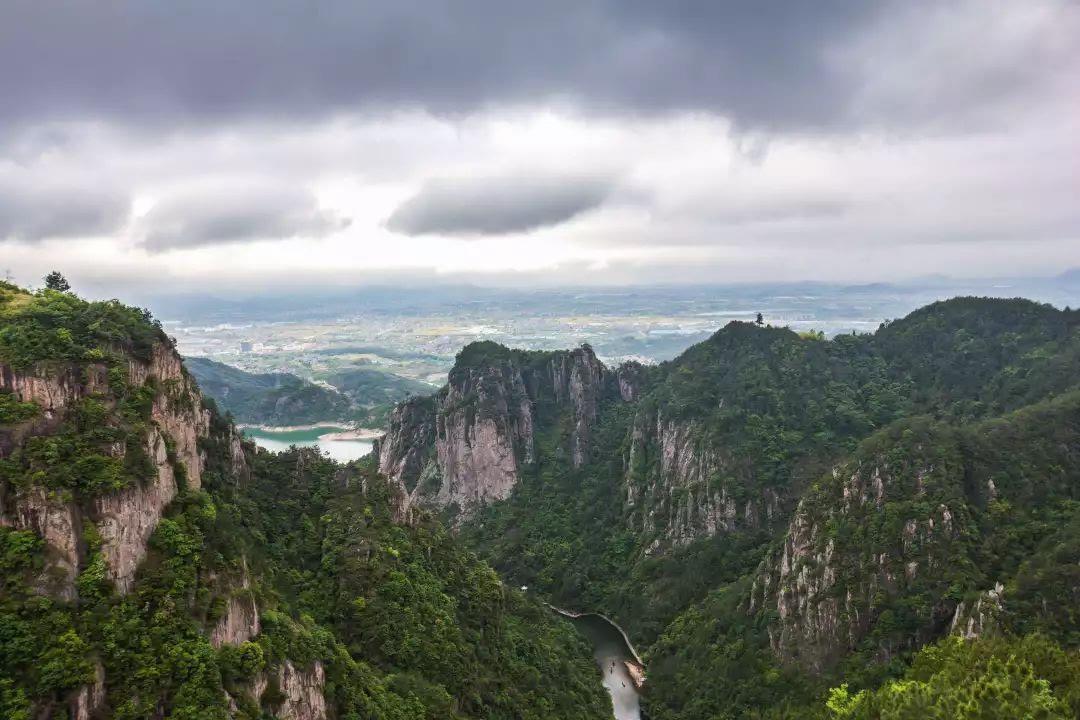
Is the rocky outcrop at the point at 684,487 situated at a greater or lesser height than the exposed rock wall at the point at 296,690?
lesser

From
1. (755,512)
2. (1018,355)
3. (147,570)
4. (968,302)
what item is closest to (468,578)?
(147,570)

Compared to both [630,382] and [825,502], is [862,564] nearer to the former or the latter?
[825,502]

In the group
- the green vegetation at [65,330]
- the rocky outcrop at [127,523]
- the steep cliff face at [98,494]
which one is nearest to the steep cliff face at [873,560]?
the steep cliff face at [98,494]

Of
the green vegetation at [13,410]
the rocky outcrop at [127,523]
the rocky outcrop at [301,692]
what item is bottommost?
the rocky outcrop at [301,692]

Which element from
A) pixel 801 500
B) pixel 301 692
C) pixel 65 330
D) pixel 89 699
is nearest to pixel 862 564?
pixel 801 500

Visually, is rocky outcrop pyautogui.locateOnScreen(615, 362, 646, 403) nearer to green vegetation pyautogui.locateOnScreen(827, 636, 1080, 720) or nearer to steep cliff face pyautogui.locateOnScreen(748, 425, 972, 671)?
steep cliff face pyautogui.locateOnScreen(748, 425, 972, 671)

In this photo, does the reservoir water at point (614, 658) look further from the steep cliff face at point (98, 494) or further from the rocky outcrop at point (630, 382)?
the rocky outcrop at point (630, 382)

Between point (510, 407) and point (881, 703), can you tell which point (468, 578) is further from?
point (510, 407)
